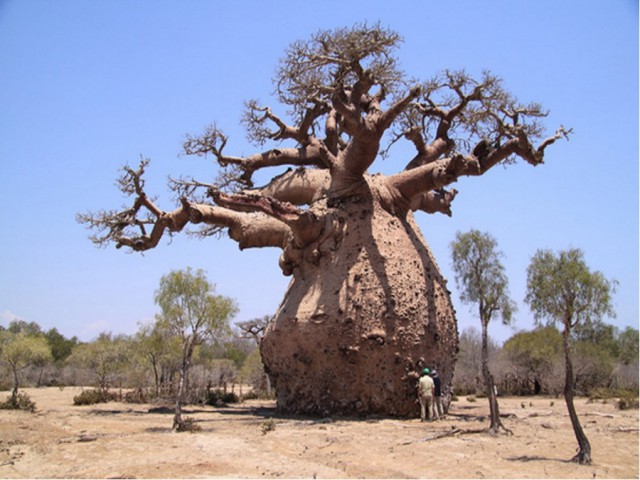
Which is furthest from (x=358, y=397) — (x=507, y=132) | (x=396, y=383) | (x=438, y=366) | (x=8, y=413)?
(x=8, y=413)

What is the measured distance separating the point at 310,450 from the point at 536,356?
16075 millimetres

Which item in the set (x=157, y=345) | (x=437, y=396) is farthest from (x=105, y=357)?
(x=437, y=396)

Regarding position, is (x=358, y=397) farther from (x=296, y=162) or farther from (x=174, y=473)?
(x=296, y=162)

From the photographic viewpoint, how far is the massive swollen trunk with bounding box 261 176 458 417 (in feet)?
26.5

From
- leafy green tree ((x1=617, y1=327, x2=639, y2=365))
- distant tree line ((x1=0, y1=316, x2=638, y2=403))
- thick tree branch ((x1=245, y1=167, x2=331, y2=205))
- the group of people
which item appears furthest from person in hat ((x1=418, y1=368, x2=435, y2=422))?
leafy green tree ((x1=617, y1=327, x2=639, y2=365))

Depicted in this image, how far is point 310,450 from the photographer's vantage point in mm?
5402

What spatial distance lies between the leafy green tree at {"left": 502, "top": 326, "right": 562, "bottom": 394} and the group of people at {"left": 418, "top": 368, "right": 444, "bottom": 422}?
450 inches

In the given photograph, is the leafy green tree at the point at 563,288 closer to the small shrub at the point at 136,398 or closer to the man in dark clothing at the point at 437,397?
the man in dark clothing at the point at 437,397

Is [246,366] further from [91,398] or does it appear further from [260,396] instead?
[91,398]

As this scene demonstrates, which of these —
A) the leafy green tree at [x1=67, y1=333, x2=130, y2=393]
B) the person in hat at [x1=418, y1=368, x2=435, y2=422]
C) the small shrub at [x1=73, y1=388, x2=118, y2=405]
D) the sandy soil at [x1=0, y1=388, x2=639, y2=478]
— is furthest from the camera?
the leafy green tree at [x1=67, y1=333, x2=130, y2=393]

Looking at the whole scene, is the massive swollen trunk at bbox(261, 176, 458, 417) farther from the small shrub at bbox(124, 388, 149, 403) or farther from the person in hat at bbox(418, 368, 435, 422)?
the small shrub at bbox(124, 388, 149, 403)

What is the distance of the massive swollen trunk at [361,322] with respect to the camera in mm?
8062

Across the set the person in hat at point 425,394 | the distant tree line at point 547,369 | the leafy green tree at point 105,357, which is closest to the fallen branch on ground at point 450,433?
the person in hat at point 425,394

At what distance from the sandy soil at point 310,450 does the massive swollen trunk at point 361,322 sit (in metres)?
0.58
